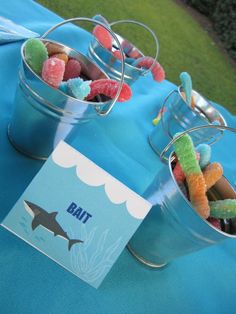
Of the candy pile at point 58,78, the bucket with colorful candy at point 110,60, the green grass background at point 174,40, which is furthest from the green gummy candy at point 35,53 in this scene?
the green grass background at point 174,40

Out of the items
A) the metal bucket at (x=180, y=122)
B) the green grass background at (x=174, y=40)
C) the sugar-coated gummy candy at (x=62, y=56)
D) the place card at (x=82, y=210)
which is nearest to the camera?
the place card at (x=82, y=210)

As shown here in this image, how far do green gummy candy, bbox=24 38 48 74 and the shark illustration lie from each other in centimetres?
18

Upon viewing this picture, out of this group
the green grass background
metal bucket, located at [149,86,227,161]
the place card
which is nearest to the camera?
the place card

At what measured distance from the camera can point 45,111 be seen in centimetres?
44

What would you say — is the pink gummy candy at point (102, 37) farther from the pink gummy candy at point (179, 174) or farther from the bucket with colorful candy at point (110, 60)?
Answer: the pink gummy candy at point (179, 174)

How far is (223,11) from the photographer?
3596 mm

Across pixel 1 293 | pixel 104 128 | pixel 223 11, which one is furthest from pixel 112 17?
pixel 1 293

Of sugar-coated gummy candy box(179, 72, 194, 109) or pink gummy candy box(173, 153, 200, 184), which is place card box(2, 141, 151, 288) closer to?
pink gummy candy box(173, 153, 200, 184)

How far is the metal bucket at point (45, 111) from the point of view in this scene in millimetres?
419

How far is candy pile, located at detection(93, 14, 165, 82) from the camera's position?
673 millimetres

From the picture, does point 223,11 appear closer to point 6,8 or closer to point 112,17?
point 112,17

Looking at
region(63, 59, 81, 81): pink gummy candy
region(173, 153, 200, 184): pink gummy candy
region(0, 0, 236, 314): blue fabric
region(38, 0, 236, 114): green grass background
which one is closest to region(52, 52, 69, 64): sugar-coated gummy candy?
region(63, 59, 81, 81): pink gummy candy

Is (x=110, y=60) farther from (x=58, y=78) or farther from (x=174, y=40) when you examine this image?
(x=174, y=40)

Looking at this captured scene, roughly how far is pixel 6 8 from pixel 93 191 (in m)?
0.63
